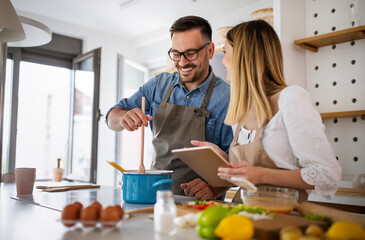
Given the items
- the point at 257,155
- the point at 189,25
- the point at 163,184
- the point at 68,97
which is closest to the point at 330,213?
the point at 257,155

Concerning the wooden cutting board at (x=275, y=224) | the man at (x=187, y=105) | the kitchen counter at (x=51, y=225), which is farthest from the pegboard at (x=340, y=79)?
the kitchen counter at (x=51, y=225)

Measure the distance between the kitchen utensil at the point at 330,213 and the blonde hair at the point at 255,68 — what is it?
381 millimetres

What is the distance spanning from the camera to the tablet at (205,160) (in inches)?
42.6

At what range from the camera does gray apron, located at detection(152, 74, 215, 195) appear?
1729mm

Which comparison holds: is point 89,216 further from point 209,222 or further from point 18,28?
point 18,28

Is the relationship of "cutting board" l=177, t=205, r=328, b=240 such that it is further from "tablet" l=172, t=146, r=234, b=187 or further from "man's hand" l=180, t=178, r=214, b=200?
"man's hand" l=180, t=178, r=214, b=200

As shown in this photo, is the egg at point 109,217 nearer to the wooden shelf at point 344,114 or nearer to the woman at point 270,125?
the woman at point 270,125

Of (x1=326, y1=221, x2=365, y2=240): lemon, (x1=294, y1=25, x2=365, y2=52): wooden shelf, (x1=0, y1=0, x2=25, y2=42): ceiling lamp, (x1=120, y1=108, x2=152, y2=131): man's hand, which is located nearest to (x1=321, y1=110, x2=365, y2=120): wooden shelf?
(x1=294, y1=25, x2=365, y2=52): wooden shelf

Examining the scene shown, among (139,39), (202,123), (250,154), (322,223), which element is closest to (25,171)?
(202,123)

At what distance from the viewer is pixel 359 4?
109 inches

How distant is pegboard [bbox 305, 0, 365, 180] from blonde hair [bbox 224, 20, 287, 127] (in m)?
1.67

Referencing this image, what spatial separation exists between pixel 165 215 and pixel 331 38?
8.06 feet

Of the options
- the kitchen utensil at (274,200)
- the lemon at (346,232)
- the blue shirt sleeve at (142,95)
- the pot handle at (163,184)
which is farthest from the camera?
the blue shirt sleeve at (142,95)

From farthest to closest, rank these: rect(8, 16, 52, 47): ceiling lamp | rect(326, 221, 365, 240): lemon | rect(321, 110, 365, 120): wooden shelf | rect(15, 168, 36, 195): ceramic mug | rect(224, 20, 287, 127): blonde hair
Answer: rect(321, 110, 365, 120): wooden shelf, rect(8, 16, 52, 47): ceiling lamp, rect(15, 168, 36, 195): ceramic mug, rect(224, 20, 287, 127): blonde hair, rect(326, 221, 365, 240): lemon
